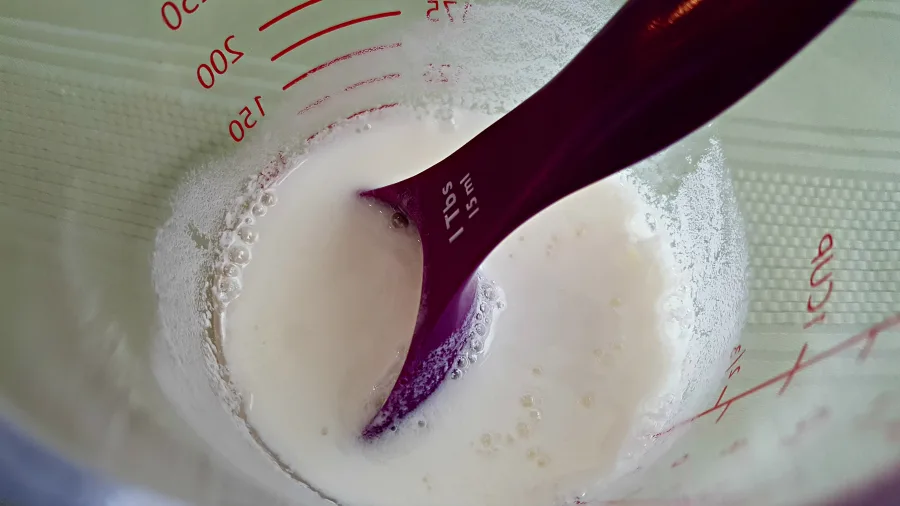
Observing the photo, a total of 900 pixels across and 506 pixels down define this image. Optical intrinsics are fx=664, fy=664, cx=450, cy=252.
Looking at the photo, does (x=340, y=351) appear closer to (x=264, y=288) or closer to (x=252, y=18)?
(x=264, y=288)

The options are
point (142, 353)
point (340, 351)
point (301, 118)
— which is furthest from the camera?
point (301, 118)

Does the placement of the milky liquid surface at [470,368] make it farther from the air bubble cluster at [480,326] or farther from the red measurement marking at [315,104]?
the red measurement marking at [315,104]

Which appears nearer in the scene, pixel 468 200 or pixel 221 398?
pixel 468 200

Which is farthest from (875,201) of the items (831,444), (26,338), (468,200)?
(26,338)

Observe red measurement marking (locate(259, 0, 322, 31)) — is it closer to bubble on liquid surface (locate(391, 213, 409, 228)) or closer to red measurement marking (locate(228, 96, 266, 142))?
red measurement marking (locate(228, 96, 266, 142))

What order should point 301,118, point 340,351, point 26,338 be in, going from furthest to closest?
point 301,118, point 340,351, point 26,338

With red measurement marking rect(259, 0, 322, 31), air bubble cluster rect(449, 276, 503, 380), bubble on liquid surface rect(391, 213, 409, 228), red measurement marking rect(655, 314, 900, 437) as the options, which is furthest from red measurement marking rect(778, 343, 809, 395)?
red measurement marking rect(259, 0, 322, 31)

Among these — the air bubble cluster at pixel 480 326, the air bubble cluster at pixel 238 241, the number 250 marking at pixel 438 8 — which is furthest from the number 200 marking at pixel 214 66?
the air bubble cluster at pixel 480 326
